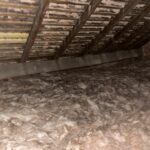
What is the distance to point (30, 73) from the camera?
8.38m

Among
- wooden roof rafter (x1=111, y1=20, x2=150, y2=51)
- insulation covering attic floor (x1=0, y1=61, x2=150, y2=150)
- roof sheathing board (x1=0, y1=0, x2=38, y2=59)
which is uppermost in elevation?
roof sheathing board (x1=0, y1=0, x2=38, y2=59)

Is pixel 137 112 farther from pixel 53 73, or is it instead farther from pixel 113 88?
pixel 53 73

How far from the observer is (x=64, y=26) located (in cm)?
Result: 689

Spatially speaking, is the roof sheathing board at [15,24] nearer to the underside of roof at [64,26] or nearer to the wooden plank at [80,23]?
the underside of roof at [64,26]

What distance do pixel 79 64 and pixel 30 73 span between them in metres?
1.90

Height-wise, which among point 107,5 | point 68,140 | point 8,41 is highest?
point 107,5

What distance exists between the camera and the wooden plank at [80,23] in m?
6.26

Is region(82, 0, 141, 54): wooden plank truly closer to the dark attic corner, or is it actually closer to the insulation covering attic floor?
the dark attic corner

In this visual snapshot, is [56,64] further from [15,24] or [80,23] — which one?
[15,24]

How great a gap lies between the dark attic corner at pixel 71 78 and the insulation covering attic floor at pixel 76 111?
19 mm

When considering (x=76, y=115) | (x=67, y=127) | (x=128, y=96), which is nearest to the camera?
(x=67, y=127)

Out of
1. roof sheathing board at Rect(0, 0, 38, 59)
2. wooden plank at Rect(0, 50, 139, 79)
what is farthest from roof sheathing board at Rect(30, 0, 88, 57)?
wooden plank at Rect(0, 50, 139, 79)

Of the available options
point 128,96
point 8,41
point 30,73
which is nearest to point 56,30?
point 8,41

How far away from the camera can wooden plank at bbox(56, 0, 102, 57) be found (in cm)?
626
